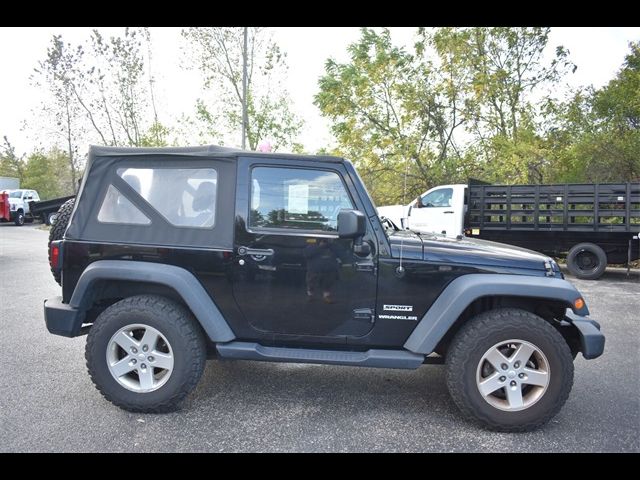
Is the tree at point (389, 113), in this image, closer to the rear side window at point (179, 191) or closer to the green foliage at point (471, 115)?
the green foliage at point (471, 115)

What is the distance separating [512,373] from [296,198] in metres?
1.93

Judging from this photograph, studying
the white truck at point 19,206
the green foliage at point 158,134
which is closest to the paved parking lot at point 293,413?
the green foliage at point 158,134

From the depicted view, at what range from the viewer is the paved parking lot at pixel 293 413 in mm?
2674

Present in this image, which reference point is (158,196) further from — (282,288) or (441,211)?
(441,211)

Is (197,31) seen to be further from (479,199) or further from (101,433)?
(101,433)

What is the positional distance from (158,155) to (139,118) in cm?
2322

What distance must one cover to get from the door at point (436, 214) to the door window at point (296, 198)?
7.82 meters

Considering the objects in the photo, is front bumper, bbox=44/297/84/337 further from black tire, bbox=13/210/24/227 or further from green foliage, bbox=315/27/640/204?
black tire, bbox=13/210/24/227

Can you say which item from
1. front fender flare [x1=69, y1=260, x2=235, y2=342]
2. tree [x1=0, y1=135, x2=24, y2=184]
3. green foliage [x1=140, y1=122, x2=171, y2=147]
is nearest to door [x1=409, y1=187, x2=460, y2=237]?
front fender flare [x1=69, y1=260, x2=235, y2=342]

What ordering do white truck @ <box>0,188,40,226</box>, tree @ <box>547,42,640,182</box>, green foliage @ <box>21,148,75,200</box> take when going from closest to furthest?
tree @ <box>547,42,640,182</box> < white truck @ <box>0,188,40,226</box> < green foliage @ <box>21,148,75,200</box>

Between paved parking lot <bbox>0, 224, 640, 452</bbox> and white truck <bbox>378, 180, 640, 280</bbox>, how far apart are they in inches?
204

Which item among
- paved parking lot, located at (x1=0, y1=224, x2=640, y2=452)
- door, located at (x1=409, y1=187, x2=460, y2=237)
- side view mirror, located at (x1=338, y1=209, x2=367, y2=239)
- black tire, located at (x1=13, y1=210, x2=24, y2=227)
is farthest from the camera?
black tire, located at (x1=13, y1=210, x2=24, y2=227)

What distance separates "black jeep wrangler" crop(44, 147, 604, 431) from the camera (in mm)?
2857

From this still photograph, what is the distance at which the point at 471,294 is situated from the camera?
2.83 metres
